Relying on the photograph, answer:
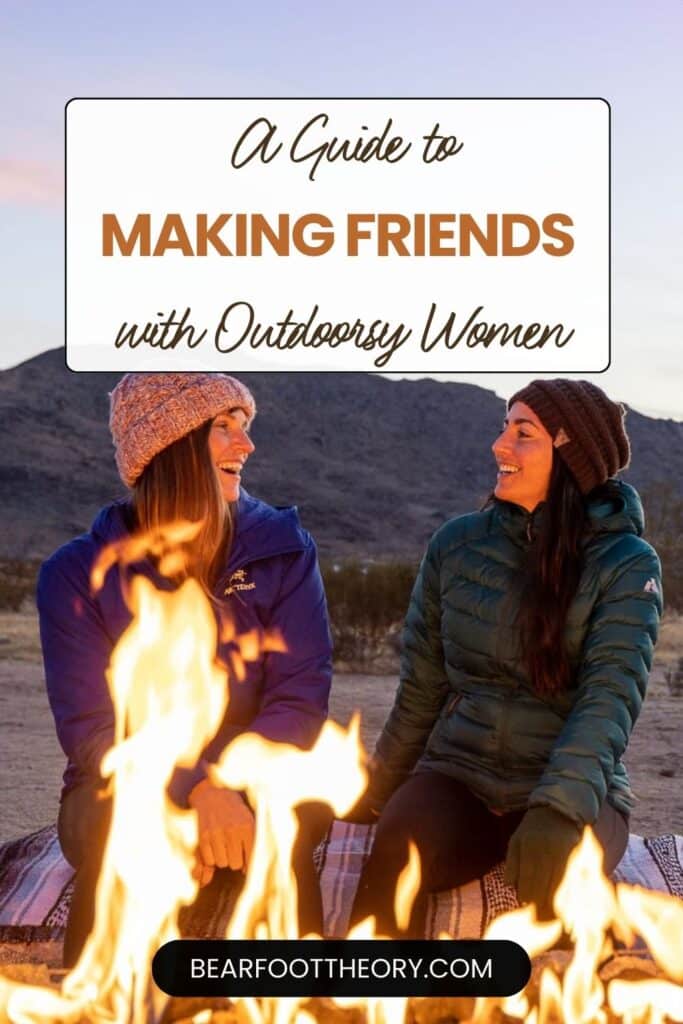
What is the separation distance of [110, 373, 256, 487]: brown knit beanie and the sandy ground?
2.73 meters

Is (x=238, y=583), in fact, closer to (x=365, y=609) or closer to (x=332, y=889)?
(x=332, y=889)

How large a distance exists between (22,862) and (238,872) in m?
1.02

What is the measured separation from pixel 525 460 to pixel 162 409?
0.94 m

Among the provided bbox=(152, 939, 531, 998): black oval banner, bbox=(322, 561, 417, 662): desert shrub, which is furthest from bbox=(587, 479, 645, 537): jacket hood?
bbox=(322, 561, 417, 662): desert shrub

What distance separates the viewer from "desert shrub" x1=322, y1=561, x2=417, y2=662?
488 inches

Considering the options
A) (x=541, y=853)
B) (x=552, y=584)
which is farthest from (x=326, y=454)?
(x=541, y=853)

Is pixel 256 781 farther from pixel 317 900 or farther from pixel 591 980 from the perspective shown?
pixel 591 980

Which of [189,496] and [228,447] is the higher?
[228,447]

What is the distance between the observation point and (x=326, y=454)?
63344 millimetres

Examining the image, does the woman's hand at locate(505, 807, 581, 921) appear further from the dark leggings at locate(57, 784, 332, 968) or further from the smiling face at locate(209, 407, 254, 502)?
the smiling face at locate(209, 407, 254, 502)

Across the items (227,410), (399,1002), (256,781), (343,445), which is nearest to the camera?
(399,1002)

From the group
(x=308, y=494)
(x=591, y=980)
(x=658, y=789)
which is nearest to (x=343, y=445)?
(x=308, y=494)

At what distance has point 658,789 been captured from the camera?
7.31 meters

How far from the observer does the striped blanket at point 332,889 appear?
3.84 metres
